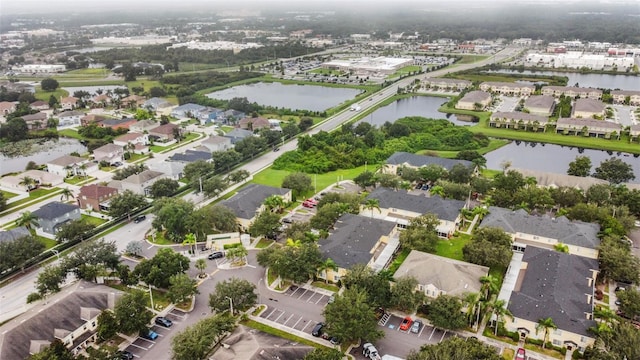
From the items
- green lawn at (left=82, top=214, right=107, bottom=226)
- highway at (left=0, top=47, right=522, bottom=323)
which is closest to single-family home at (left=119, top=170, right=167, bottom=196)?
highway at (left=0, top=47, right=522, bottom=323)

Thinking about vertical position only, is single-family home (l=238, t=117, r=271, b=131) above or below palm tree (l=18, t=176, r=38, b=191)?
above

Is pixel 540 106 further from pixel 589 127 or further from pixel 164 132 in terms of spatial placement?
pixel 164 132

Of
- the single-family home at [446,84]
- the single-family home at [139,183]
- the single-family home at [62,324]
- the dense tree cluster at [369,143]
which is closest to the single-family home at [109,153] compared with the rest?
the single-family home at [139,183]

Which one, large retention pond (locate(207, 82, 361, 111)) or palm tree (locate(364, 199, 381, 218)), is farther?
large retention pond (locate(207, 82, 361, 111))

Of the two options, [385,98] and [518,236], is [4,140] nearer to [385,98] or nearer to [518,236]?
[385,98]

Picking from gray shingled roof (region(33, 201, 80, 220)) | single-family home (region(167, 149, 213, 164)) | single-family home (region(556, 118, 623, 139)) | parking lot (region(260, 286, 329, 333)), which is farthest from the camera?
single-family home (region(556, 118, 623, 139))

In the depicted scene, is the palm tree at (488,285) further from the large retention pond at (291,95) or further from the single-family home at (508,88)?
the single-family home at (508,88)

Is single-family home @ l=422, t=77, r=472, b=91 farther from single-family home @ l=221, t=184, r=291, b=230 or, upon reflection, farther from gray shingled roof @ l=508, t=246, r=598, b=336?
gray shingled roof @ l=508, t=246, r=598, b=336
